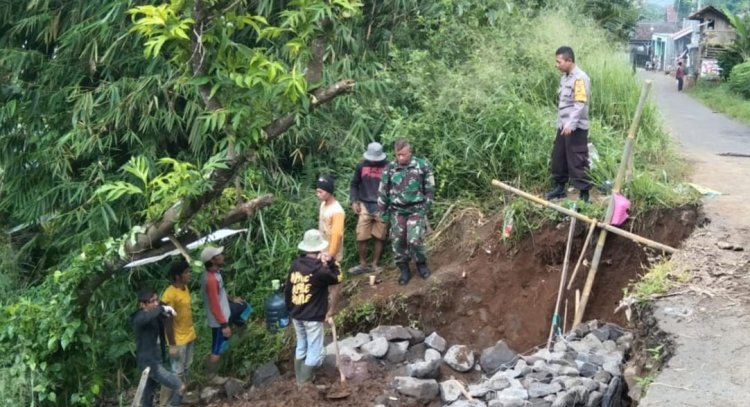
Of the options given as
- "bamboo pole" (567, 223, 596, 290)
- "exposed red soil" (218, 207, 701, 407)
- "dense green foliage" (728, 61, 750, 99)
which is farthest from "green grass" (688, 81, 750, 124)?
"bamboo pole" (567, 223, 596, 290)

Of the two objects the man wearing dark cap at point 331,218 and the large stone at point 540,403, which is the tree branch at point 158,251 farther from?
the large stone at point 540,403

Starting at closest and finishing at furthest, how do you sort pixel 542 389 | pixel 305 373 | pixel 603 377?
pixel 542 389, pixel 603 377, pixel 305 373

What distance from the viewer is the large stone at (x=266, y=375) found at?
7.08m

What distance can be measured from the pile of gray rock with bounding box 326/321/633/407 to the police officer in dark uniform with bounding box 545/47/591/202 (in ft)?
5.10

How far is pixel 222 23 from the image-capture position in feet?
17.3

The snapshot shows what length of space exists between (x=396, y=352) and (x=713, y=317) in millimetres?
2718

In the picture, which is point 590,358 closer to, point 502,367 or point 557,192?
point 502,367

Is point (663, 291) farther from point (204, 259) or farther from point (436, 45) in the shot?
point (436, 45)

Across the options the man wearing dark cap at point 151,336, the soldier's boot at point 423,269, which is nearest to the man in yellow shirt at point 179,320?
the man wearing dark cap at point 151,336

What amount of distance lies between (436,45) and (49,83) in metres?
4.66

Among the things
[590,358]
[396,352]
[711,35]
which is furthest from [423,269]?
[711,35]

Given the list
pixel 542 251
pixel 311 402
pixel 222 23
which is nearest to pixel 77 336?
pixel 311 402

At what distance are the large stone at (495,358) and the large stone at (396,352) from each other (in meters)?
0.66

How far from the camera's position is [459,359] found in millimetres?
6723
